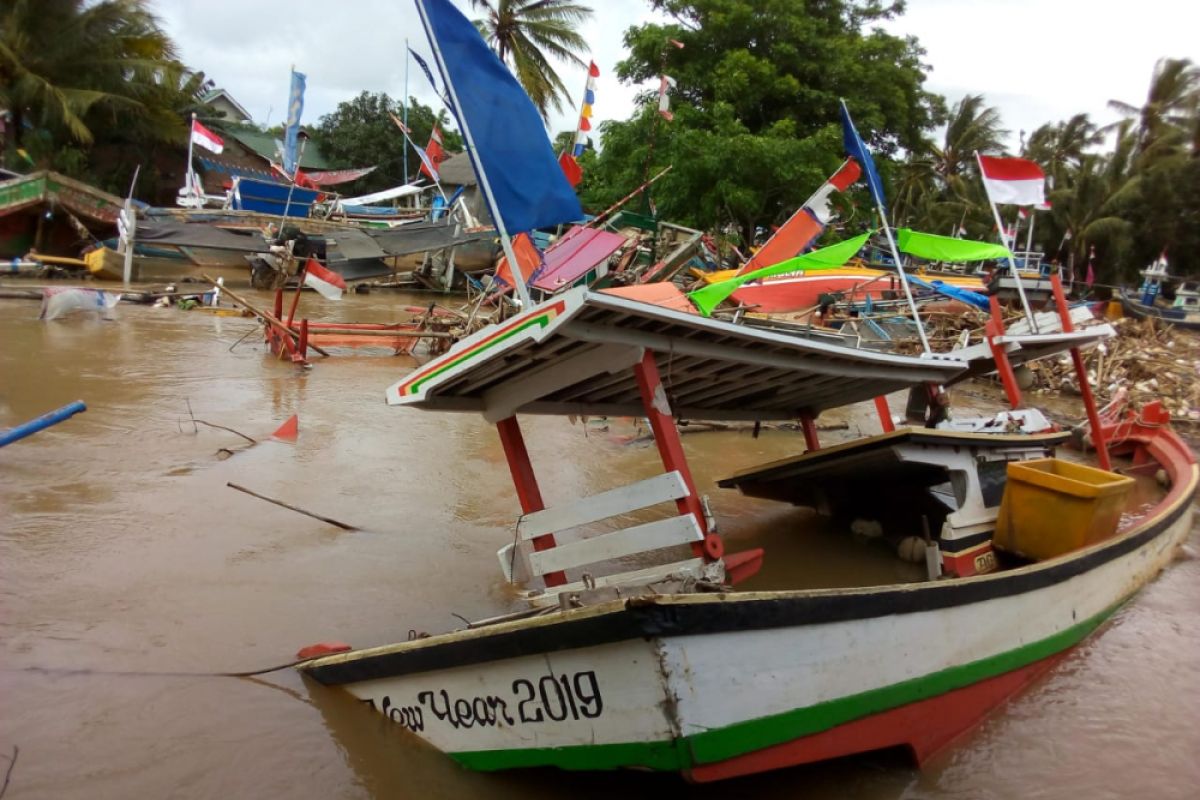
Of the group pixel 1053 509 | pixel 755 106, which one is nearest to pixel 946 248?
pixel 1053 509

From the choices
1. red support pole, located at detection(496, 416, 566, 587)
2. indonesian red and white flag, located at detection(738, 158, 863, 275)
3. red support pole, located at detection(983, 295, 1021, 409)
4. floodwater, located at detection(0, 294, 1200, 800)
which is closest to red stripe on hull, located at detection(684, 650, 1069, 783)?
floodwater, located at detection(0, 294, 1200, 800)

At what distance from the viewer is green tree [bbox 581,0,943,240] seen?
722 inches

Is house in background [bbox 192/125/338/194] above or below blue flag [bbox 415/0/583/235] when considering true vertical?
above

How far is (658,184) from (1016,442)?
1560cm

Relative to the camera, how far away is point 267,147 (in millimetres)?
37188

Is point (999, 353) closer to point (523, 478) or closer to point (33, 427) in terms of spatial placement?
point (523, 478)

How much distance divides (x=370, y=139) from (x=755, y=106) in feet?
89.1

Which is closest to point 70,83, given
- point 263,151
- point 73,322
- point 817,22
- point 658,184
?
point 263,151

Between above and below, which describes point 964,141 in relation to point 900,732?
above

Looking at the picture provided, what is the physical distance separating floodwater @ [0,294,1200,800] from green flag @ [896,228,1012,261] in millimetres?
2812

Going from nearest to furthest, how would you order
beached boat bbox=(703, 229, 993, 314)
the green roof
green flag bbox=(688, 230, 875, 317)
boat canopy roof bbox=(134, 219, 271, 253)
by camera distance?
green flag bbox=(688, 230, 875, 317), beached boat bbox=(703, 229, 993, 314), boat canopy roof bbox=(134, 219, 271, 253), the green roof

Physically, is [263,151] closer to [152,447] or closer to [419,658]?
[152,447]

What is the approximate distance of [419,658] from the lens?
3.40m

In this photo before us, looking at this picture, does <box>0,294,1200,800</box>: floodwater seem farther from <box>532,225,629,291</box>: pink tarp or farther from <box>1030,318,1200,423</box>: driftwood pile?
<box>1030,318,1200,423</box>: driftwood pile
